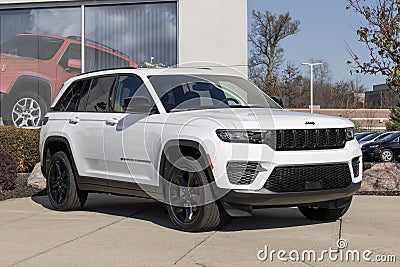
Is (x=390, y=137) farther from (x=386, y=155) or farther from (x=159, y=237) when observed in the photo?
(x=159, y=237)

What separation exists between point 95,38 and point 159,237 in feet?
33.3

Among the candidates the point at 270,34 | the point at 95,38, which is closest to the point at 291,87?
the point at 270,34

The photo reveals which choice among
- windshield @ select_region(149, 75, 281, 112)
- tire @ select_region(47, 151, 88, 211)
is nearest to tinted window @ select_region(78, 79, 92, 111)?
tire @ select_region(47, 151, 88, 211)

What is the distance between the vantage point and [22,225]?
823 centimetres

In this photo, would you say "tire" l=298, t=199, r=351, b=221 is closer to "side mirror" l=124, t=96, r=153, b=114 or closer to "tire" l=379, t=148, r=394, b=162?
"side mirror" l=124, t=96, r=153, b=114

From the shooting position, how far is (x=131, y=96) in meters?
8.45

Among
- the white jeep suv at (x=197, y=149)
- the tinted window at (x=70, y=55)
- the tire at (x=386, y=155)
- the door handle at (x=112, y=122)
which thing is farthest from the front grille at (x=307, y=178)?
the tire at (x=386, y=155)

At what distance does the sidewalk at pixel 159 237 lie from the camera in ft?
20.6

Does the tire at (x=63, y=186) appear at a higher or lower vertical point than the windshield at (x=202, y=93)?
lower

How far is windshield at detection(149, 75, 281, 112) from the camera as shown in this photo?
800 cm

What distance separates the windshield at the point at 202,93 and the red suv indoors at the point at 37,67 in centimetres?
805

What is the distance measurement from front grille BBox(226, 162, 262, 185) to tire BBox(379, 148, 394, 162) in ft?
69.1

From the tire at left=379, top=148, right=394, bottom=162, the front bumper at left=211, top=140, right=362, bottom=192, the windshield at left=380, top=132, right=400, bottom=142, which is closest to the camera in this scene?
the front bumper at left=211, top=140, right=362, bottom=192

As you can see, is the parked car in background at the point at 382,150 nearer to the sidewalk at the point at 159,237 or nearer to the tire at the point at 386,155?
the tire at the point at 386,155
